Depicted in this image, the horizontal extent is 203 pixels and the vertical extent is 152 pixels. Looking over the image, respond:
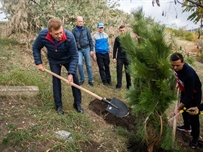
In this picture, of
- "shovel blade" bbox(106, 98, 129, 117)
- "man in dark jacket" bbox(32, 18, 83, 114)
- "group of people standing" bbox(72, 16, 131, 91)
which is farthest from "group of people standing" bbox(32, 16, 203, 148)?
"group of people standing" bbox(72, 16, 131, 91)

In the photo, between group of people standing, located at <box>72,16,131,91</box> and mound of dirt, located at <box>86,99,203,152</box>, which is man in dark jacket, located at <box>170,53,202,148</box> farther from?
group of people standing, located at <box>72,16,131,91</box>

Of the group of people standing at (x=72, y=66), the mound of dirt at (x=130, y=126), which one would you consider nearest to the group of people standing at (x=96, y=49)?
the mound of dirt at (x=130, y=126)

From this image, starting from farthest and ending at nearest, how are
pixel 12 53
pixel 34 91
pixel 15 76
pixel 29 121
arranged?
pixel 12 53 < pixel 15 76 < pixel 34 91 < pixel 29 121

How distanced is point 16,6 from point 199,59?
41.8 feet

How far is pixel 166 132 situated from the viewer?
10.3ft

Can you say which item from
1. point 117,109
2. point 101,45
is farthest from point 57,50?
point 101,45

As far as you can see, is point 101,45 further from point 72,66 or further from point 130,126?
point 130,126

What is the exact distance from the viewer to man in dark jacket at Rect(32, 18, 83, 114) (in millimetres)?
3366

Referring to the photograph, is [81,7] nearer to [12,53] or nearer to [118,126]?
[12,53]

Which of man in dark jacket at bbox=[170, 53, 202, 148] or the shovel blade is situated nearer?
man in dark jacket at bbox=[170, 53, 202, 148]

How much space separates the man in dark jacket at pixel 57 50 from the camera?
337 centimetres

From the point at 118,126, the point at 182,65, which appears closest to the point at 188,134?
the point at 118,126

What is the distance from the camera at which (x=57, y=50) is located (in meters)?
3.63

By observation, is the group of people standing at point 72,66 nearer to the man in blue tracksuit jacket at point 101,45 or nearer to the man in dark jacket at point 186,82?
the man in dark jacket at point 186,82
